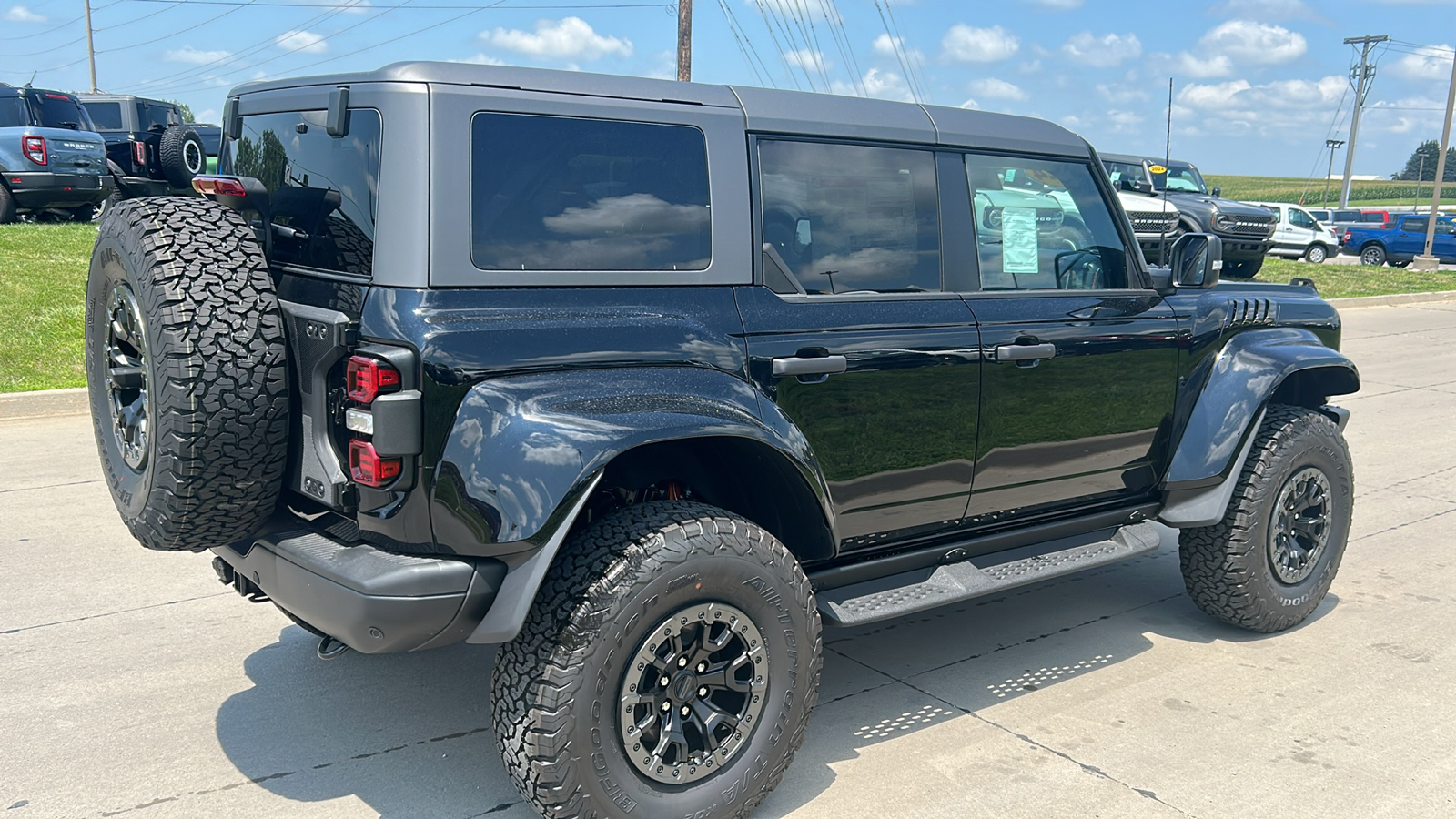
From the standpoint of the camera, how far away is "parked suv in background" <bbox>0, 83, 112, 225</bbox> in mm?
15602

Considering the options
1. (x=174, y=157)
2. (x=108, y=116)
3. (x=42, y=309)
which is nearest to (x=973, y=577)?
(x=42, y=309)

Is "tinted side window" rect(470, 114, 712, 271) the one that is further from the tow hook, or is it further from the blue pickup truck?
the blue pickup truck

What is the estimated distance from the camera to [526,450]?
9.12 feet

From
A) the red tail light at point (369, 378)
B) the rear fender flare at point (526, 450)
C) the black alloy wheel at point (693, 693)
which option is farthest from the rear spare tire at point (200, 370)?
the black alloy wheel at point (693, 693)

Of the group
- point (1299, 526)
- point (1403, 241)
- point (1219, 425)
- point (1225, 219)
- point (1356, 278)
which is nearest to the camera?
point (1219, 425)

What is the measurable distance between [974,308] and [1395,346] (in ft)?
44.8

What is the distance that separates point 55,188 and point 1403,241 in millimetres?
33211

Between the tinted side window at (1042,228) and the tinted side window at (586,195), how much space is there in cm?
119

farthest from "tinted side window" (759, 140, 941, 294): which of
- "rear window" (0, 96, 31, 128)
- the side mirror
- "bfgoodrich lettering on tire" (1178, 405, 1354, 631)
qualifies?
"rear window" (0, 96, 31, 128)

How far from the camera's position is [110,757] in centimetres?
349

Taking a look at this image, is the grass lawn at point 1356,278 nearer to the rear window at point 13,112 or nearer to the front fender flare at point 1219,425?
the front fender flare at point 1219,425

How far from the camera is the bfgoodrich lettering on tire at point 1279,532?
459 cm

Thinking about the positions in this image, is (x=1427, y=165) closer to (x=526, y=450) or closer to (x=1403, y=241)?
(x=1403, y=241)

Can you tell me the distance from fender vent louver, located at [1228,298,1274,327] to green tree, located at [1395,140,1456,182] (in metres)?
110
